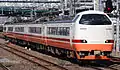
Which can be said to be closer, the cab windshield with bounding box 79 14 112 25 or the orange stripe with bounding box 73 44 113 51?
the orange stripe with bounding box 73 44 113 51

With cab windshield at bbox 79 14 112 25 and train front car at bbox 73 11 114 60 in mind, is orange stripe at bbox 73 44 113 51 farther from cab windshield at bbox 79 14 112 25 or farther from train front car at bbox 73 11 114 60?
cab windshield at bbox 79 14 112 25

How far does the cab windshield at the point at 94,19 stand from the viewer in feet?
50.4

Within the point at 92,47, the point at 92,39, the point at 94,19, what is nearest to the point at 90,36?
the point at 92,39

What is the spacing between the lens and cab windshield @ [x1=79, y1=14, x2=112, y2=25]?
15367 mm

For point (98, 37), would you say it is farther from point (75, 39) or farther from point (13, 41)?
point (13, 41)

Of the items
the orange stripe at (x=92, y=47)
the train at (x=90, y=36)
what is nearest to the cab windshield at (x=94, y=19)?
the train at (x=90, y=36)

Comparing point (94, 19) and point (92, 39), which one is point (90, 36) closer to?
point (92, 39)

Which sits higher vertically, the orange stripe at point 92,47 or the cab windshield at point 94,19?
the cab windshield at point 94,19

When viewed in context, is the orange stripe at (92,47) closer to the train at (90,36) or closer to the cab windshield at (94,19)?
the train at (90,36)

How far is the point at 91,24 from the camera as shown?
15344 millimetres

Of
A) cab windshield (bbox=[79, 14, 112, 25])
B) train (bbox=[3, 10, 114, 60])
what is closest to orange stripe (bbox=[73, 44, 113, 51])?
train (bbox=[3, 10, 114, 60])

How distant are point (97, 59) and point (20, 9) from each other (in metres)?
85.7

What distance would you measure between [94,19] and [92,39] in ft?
3.20

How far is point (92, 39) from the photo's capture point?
1525 centimetres
